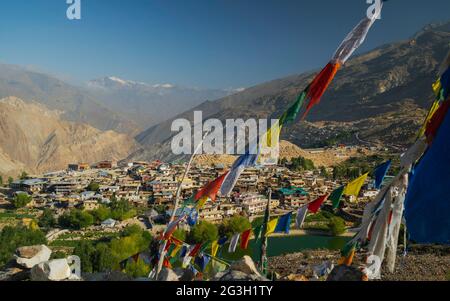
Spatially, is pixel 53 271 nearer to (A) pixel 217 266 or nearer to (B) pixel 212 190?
(B) pixel 212 190

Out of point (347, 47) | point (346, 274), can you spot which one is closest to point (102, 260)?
point (346, 274)

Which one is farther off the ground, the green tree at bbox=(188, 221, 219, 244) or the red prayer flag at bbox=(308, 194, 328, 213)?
the red prayer flag at bbox=(308, 194, 328, 213)

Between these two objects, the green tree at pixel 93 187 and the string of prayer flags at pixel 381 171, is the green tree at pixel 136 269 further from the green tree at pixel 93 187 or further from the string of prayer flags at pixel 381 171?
the green tree at pixel 93 187

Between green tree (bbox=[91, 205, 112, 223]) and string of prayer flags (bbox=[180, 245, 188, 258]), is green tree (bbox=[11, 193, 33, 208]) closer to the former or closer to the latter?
green tree (bbox=[91, 205, 112, 223])

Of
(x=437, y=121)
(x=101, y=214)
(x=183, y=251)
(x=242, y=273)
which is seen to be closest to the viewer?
(x=437, y=121)

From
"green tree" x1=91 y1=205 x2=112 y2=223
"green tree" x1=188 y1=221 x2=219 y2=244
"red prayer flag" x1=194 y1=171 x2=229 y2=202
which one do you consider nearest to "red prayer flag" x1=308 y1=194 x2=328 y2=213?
"red prayer flag" x1=194 y1=171 x2=229 y2=202

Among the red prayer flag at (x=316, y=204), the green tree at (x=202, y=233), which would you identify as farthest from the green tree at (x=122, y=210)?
the red prayer flag at (x=316, y=204)

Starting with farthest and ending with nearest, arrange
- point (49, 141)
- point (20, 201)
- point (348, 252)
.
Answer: point (49, 141) < point (20, 201) < point (348, 252)
